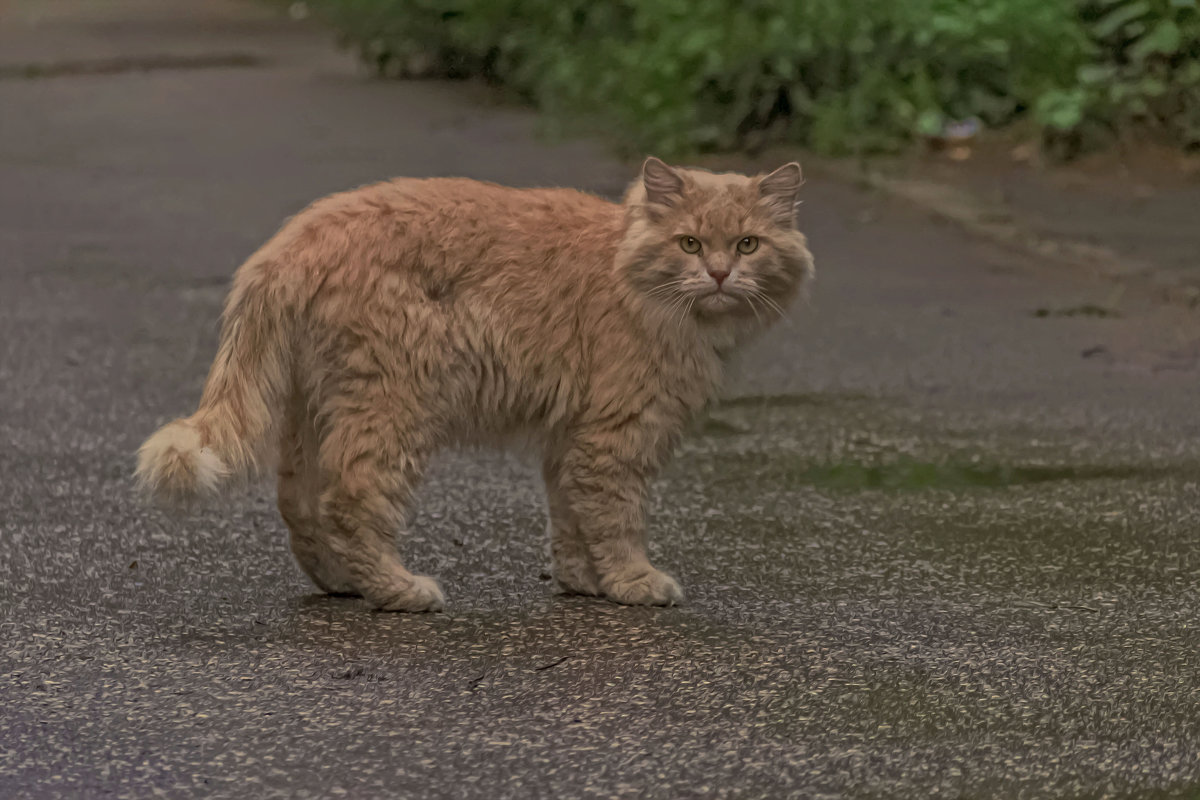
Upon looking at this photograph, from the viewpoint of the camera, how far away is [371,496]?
4254mm

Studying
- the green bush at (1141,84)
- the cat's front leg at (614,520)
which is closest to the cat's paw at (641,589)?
the cat's front leg at (614,520)

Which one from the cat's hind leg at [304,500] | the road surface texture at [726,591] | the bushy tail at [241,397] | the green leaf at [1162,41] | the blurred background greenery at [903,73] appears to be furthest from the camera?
the blurred background greenery at [903,73]

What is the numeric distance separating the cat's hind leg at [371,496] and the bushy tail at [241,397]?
0.58ft

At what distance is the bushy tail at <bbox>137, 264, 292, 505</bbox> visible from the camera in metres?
4.04

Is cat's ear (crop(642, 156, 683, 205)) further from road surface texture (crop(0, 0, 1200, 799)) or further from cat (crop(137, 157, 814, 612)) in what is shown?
road surface texture (crop(0, 0, 1200, 799))

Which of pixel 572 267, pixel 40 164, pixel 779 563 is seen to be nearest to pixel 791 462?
pixel 779 563

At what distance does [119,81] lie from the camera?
54.1ft

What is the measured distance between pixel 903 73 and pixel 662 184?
7.73 m

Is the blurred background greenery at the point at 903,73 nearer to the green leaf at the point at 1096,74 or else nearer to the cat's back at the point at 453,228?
the green leaf at the point at 1096,74

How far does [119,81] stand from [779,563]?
13144 mm

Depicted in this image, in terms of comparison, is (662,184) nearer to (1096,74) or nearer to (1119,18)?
(1096,74)

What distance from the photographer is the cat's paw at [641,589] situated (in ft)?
14.8

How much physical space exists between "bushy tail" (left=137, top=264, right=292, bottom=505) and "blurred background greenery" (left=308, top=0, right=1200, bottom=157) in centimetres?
760

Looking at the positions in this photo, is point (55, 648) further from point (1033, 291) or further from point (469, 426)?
point (1033, 291)
